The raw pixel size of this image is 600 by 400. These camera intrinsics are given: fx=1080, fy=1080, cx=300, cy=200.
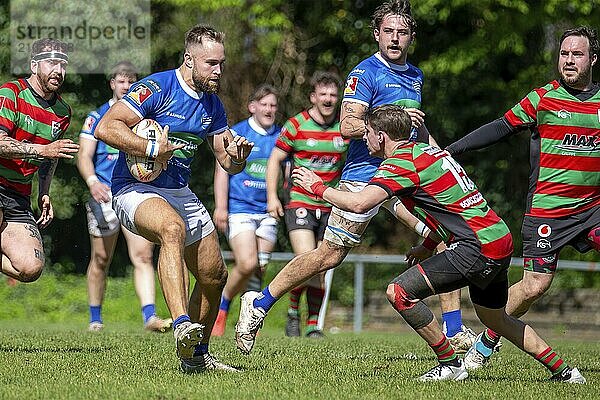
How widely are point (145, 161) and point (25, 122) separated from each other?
1.66m

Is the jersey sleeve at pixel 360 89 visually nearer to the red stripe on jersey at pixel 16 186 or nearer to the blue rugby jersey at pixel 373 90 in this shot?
the blue rugby jersey at pixel 373 90

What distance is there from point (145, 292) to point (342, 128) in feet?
12.3

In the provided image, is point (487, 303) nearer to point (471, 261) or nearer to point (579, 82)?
point (471, 261)

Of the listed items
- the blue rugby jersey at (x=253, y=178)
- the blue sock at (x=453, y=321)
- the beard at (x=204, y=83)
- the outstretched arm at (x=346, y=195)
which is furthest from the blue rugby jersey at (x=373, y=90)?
the blue rugby jersey at (x=253, y=178)

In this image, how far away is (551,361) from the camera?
24.0 ft

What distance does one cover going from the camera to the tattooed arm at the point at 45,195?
894 centimetres

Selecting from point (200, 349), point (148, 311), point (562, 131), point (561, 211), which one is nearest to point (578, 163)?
point (562, 131)

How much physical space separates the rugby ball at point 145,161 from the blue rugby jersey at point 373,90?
1.93m

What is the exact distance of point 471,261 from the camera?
6977 millimetres

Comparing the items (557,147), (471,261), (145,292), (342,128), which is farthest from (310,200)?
(471,261)

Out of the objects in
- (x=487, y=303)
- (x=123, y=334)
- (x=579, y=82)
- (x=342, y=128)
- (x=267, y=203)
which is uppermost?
(x=579, y=82)

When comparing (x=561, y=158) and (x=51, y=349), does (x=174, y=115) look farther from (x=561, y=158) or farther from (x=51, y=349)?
(x=561, y=158)

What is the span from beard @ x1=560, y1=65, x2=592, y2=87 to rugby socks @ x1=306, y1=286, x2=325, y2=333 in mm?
4353

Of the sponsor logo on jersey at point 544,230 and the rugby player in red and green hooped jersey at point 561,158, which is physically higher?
the rugby player in red and green hooped jersey at point 561,158
